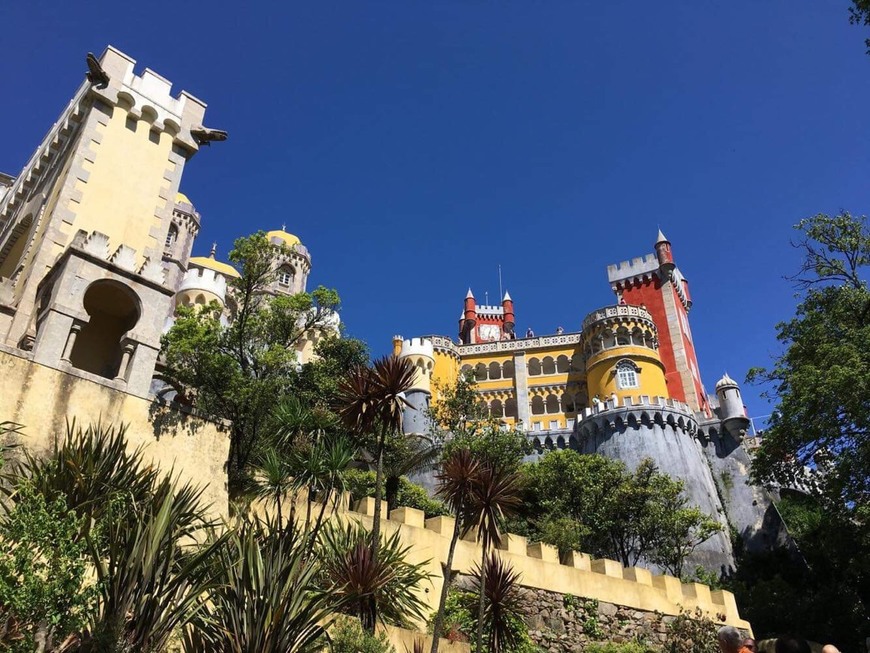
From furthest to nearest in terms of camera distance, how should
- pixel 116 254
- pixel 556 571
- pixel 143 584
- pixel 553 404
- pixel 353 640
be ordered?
Result: pixel 553 404, pixel 556 571, pixel 116 254, pixel 353 640, pixel 143 584

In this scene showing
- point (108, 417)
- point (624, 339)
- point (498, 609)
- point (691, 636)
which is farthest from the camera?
point (624, 339)

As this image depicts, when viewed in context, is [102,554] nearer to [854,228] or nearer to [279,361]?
[279,361]

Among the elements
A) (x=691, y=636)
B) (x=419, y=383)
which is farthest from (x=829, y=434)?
(x=419, y=383)

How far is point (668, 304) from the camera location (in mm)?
58062

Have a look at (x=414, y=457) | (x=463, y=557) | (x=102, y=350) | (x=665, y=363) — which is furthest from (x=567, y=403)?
(x=102, y=350)

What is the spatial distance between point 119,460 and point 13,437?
88.2 inches

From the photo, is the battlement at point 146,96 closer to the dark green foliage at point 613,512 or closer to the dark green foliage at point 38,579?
the dark green foliage at point 38,579

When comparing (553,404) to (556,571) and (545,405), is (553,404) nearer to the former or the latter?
(545,405)

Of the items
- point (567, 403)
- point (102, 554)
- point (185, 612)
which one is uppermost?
point (567, 403)

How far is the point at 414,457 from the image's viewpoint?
27.6 meters

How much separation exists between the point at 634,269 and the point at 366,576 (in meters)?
52.8

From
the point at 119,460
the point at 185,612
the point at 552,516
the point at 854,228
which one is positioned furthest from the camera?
the point at 552,516

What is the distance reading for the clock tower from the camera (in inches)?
3118

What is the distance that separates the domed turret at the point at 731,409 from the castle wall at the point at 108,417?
40622mm
